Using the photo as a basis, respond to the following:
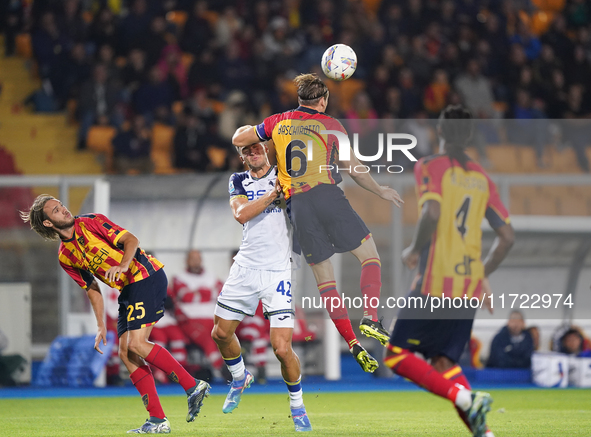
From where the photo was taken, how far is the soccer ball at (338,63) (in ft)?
23.3

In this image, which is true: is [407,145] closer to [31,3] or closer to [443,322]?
[443,322]

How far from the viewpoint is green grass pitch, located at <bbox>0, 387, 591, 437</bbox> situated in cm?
665

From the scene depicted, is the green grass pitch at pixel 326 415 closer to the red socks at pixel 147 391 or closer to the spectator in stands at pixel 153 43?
the red socks at pixel 147 391

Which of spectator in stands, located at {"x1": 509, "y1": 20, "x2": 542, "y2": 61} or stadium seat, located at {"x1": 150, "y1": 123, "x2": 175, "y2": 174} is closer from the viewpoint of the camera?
stadium seat, located at {"x1": 150, "y1": 123, "x2": 175, "y2": 174}

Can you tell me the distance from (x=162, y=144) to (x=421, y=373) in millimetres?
9701

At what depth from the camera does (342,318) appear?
7027mm

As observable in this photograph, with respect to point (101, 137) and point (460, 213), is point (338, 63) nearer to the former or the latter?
point (460, 213)

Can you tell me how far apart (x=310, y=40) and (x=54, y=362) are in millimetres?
7888

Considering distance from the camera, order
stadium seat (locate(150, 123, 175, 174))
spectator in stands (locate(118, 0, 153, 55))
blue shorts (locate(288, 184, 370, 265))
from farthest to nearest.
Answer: spectator in stands (locate(118, 0, 153, 55))
stadium seat (locate(150, 123, 175, 174))
blue shorts (locate(288, 184, 370, 265))

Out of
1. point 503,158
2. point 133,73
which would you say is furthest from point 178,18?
point 503,158

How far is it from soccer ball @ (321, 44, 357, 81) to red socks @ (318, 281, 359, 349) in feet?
5.89

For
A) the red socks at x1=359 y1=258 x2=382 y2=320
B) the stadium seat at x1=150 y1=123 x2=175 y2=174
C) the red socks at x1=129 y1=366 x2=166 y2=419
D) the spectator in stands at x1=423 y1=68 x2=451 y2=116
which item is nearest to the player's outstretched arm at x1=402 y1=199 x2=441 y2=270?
the red socks at x1=359 y1=258 x2=382 y2=320

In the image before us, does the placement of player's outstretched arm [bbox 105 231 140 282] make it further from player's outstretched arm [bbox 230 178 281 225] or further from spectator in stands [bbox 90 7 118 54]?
spectator in stands [bbox 90 7 118 54]

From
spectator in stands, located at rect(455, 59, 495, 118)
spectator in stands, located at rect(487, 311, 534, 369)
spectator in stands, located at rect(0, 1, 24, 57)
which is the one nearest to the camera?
spectator in stands, located at rect(487, 311, 534, 369)
